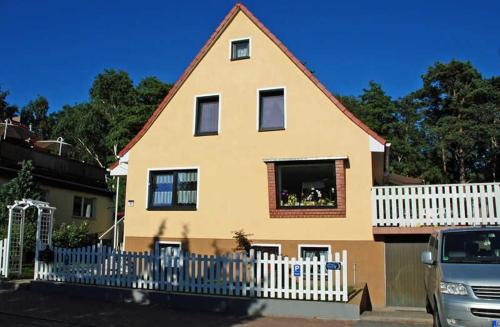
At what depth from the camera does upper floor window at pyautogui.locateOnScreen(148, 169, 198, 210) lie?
50.9ft

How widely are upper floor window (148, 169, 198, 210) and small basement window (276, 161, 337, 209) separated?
118 inches

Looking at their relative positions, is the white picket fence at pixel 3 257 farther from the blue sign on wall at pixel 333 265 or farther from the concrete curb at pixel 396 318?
the concrete curb at pixel 396 318

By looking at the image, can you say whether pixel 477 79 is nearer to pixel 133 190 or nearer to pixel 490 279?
Answer: pixel 133 190

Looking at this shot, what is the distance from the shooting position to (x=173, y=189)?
51.7ft

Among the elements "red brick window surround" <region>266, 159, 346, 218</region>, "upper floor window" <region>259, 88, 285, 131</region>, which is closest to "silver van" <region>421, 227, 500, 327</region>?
"red brick window surround" <region>266, 159, 346, 218</region>

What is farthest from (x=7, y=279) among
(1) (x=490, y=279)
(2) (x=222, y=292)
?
(1) (x=490, y=279)

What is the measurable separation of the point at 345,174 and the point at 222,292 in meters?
5.14

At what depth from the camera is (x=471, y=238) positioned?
313 inches

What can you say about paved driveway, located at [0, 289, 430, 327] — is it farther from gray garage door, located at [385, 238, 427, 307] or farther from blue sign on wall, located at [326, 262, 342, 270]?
gray garage door, located at [385, 238, 427, 307]

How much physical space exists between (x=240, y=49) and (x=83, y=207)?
16396 millimetres

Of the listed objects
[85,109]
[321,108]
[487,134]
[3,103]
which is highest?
[3,103]

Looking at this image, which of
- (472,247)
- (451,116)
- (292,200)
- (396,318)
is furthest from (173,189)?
(451,116)

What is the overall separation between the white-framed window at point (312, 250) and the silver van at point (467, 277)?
5.62m

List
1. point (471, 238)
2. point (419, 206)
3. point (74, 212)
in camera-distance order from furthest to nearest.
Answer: point (74, 212)
point (419, 206)
point (471, 238)
